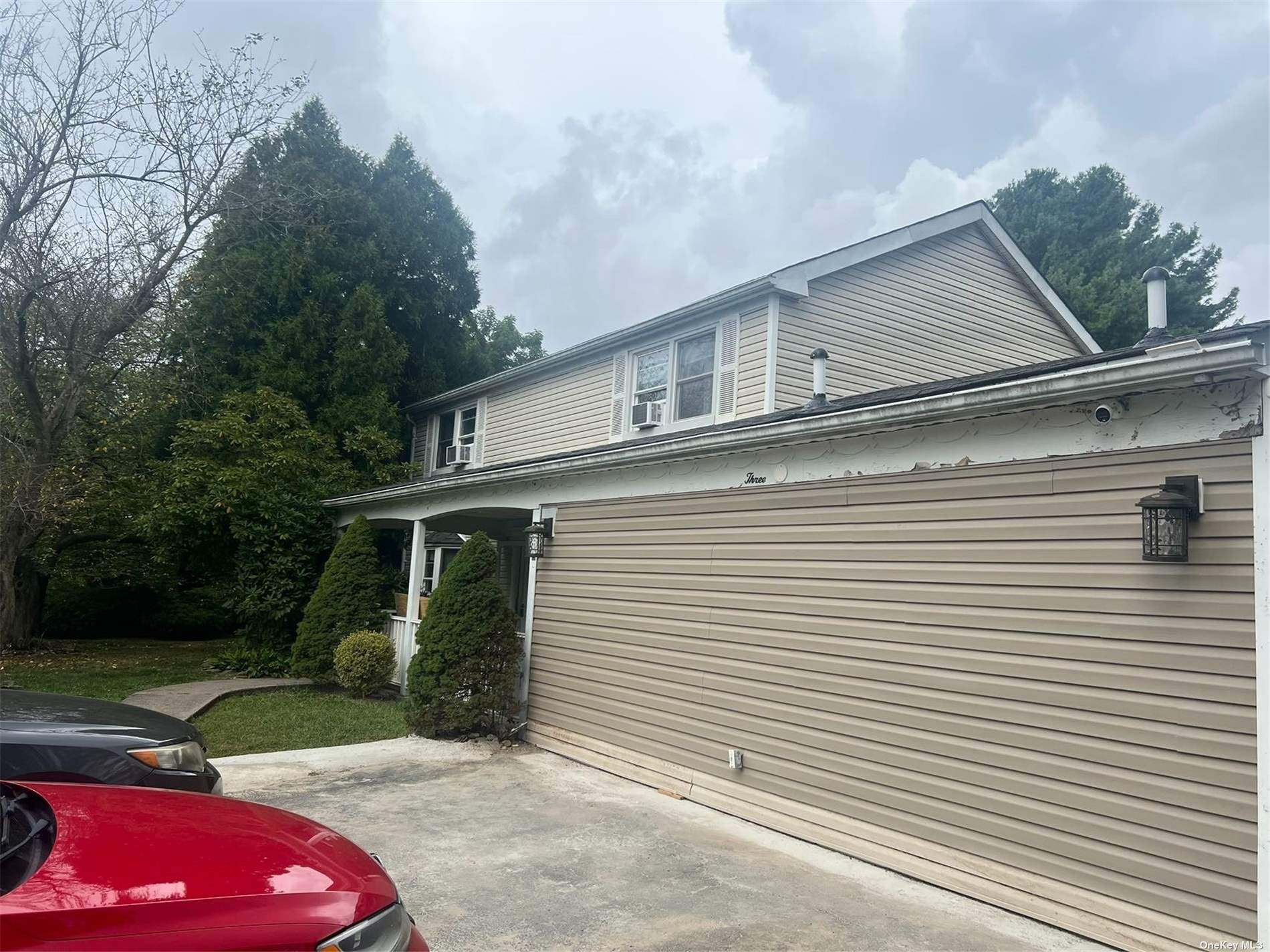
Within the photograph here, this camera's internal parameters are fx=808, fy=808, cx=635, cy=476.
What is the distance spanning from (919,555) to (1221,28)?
25.5ft

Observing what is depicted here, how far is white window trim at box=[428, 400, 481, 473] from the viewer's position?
17438 millimetres

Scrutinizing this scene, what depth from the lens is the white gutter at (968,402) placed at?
3.89m

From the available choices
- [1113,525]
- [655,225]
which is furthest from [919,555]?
[655,225]

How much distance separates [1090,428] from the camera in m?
4.59

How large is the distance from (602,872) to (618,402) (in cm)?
861

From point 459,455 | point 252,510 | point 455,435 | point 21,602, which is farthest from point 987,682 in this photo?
point 21,602

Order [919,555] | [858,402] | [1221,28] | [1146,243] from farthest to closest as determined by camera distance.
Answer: [1146,243], [1221,28], [858,402], [919,555]

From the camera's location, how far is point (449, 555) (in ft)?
58.3

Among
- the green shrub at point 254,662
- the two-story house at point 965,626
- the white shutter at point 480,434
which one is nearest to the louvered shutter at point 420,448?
the white shutter at point 480,434

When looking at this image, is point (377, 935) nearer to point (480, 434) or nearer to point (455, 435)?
point (480, 434)

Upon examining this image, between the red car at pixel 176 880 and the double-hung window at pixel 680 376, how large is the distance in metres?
8.99

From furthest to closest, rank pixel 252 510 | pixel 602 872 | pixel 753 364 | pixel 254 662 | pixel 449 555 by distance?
pixel 449 555
pixel 252 510
pixel 254 662
pixel 753 364
pixel 602 872

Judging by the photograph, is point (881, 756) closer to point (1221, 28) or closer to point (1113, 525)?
point (1113, 525)

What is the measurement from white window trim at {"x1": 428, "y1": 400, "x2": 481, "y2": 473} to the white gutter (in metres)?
9.27
